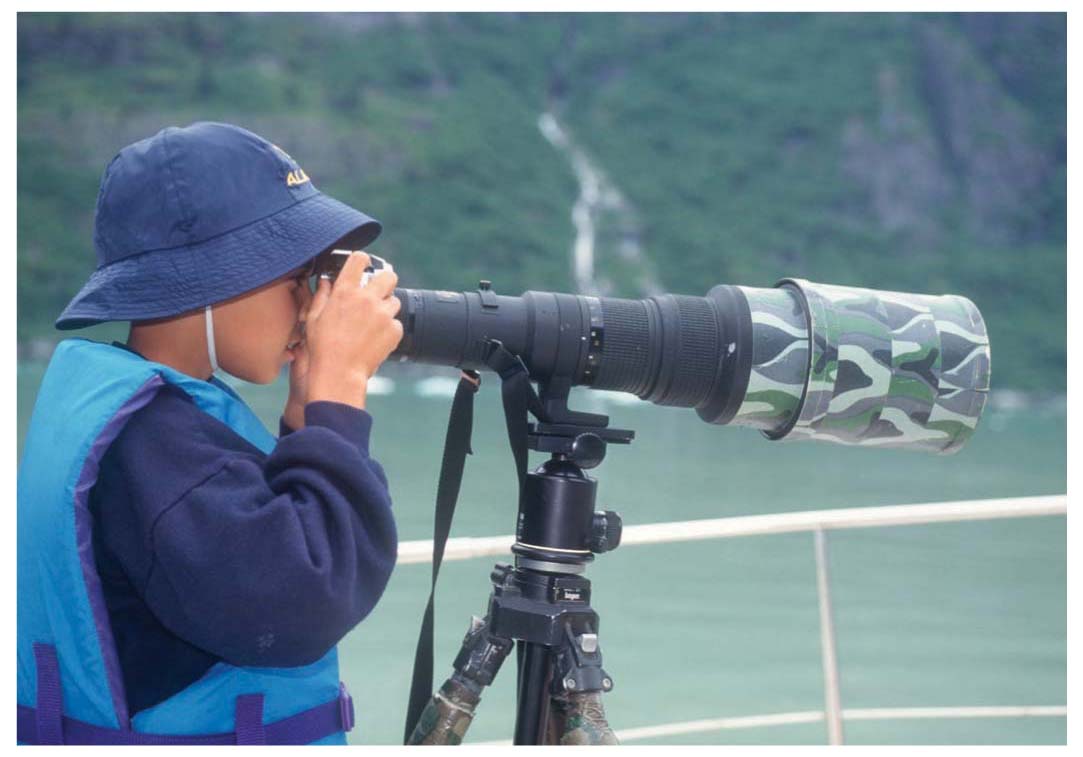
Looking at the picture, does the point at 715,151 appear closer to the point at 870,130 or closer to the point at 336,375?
the point at 870,130

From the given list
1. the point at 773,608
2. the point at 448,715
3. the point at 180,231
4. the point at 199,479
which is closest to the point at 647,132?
the point at 773,608

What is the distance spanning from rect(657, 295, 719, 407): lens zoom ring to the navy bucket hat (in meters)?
0.52

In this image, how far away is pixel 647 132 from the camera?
6644cm

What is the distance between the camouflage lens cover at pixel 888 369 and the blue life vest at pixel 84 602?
70cm

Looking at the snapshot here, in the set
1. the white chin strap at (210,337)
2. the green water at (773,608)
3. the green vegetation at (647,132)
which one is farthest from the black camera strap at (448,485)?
the green vegetation at (647,132)

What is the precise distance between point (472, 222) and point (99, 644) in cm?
5623

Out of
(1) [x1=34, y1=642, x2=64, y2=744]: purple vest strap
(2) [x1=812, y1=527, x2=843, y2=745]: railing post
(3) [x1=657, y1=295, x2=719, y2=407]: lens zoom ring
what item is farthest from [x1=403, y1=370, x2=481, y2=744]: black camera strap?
(2) [x1=812, y1=527, x2=843, y2=745]: railing post

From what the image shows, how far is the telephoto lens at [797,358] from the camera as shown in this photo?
5.12 ft

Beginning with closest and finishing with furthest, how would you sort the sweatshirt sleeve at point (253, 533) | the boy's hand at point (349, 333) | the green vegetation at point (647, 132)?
the sweatshirt sleeve at point (253, 533)
the boy's hand at point (349, 333)
the green vegetation at point (647, 132)

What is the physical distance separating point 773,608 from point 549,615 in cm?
1198

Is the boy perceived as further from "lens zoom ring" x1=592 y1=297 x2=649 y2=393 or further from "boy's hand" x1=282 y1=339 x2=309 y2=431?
"lens zoom ring" x1=592 y1=297 x2=649 y2=393

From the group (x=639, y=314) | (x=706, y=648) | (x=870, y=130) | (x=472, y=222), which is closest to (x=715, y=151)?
(x=870, y=130)

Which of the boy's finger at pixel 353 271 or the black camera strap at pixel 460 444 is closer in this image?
the boy's finger at pixel 353 271

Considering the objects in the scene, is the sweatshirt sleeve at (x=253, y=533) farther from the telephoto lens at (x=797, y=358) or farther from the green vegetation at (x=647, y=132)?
the green vegetation at (x=647, y=132)
